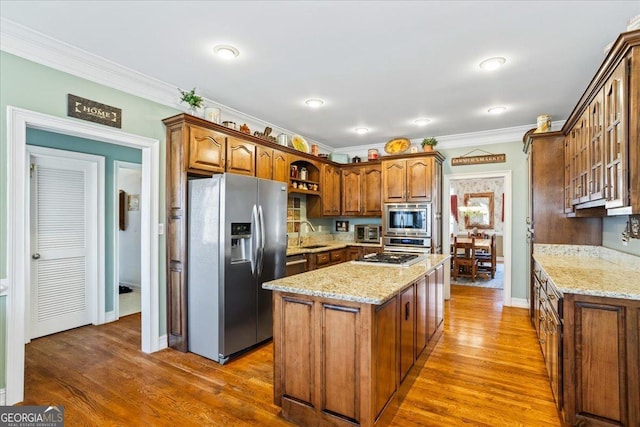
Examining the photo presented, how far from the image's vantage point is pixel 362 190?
568 centimetres

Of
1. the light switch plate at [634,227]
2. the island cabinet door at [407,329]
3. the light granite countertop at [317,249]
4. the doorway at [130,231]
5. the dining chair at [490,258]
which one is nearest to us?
the island cabinet door at [407,329]

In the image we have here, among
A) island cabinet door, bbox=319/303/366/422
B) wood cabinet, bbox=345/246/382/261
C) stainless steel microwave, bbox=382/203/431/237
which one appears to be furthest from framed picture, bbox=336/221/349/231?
island cabinet door, bbox=319/303/366/422

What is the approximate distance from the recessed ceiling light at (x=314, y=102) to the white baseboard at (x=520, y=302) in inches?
157

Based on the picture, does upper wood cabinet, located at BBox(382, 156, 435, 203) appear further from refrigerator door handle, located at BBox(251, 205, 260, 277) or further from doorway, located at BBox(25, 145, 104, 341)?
doorway, located at BBox(25, 145, 104, 341)

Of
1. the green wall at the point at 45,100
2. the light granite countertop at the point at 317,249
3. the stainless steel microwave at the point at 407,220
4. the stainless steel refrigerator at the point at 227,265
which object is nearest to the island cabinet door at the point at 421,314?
the stainless steel refrigerator at the point at 227,265

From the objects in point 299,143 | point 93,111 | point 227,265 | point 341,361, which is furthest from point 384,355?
point 299,143

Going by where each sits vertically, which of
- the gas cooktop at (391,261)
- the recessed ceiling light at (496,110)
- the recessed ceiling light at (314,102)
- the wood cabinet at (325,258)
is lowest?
the wood cabinet at (325,258)

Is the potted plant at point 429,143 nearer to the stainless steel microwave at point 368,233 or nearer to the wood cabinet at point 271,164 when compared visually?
the stainless steel microwave at point 368,233

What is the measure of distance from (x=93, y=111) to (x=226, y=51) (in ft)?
4.09

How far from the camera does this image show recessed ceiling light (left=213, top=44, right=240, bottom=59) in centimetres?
247

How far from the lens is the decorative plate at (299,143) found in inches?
192

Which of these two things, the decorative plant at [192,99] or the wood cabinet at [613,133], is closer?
the wood cabinet at [613,133]

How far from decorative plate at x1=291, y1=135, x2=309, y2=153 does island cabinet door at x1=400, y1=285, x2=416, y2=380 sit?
10.0 feet

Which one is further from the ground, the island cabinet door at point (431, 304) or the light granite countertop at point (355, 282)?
the light granite countertop at point (355, 282)
